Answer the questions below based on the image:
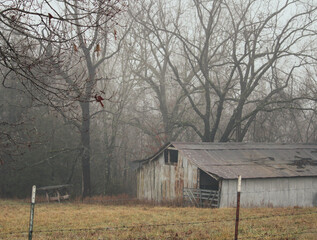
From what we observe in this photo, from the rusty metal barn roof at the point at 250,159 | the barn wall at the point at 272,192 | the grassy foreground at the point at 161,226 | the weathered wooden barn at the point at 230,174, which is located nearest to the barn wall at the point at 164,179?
the weathered wooden barn at the point at 230,174

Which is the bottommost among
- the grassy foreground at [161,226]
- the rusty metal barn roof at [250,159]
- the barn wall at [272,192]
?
the grassy foreground at [161,226]

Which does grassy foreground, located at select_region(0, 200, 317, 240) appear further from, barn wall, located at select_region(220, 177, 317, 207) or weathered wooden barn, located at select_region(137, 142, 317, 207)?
weathered wooden barn, located at select_region(137, 142, 317, 207)

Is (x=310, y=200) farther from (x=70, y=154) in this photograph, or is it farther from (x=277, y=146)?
(x=70, y=154)

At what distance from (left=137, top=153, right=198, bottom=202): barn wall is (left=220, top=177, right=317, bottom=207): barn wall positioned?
8.77 ft

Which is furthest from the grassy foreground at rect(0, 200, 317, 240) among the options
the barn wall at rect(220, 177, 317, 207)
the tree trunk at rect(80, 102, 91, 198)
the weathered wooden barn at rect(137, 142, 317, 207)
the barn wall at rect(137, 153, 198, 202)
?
the tree trunk at rect(80, 102, 91, 198)

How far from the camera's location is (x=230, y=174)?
2452cm

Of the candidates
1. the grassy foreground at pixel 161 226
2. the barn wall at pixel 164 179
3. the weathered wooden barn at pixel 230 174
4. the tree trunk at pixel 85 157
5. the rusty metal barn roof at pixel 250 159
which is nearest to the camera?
the grassy foreground at pixel 161 226

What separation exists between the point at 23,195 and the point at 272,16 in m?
23.9

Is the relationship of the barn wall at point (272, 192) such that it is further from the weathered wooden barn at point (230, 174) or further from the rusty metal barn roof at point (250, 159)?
the rusty metal barn roof at point (250, 159)

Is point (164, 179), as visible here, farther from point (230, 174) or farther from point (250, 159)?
point (230, 174)

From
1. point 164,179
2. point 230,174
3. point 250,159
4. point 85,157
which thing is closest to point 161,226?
point 230,174

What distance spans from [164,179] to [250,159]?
564cm

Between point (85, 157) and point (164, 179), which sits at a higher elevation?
point (85, 157)

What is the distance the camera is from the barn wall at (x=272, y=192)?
24328mm
